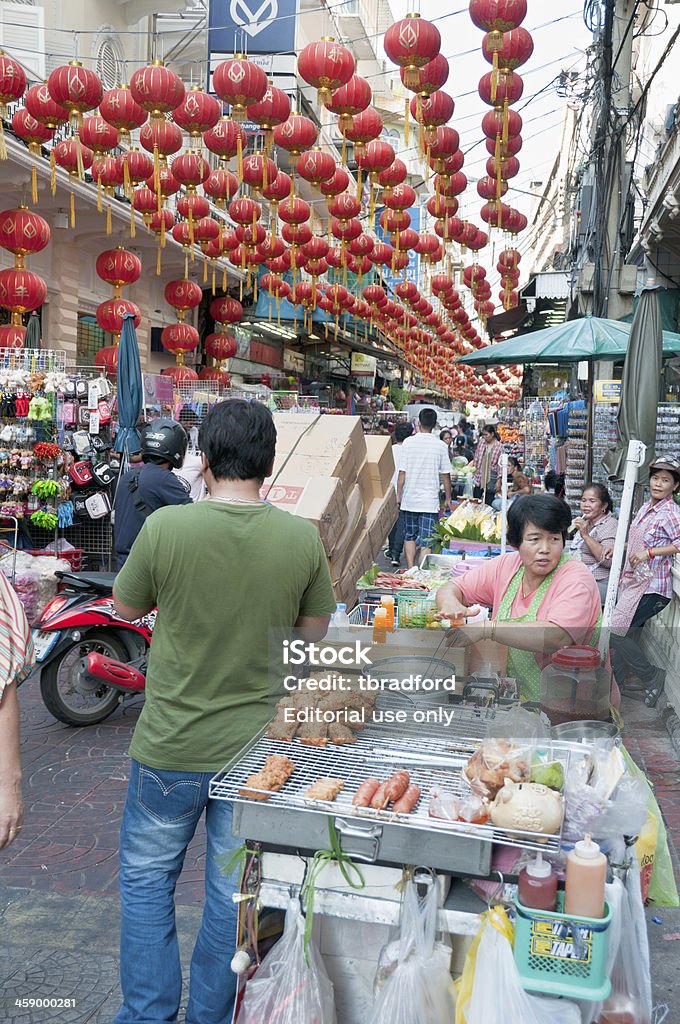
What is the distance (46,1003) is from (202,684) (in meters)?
1.57

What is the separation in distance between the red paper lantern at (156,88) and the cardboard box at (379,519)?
4642mm

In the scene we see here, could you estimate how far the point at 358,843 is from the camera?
2221 mm

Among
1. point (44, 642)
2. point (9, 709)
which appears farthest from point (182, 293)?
point (9, 709)

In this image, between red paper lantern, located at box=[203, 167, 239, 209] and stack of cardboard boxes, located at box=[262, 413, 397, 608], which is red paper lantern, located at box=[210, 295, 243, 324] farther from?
stack of cardboard boxes, located at box=[262, 413, 397, 608]

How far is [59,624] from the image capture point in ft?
20.7

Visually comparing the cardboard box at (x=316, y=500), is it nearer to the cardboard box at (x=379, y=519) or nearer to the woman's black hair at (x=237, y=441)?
the cardboard box at (x=379, y=519)

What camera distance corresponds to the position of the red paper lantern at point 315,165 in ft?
33.7

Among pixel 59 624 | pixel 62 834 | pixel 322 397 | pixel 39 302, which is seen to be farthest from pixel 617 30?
pixel 322 397

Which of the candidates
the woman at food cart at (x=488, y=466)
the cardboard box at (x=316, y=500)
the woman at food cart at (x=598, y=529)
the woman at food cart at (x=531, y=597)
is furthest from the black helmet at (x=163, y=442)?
Result: the woman at food cart at (x=488, y=466)

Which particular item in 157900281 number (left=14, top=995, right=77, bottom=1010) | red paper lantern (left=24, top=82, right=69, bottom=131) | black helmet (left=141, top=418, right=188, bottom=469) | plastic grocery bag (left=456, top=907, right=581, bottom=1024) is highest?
red paper lantern (left=24, top=82, right=69, bottom=131)

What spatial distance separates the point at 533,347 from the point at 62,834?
22.3 feet

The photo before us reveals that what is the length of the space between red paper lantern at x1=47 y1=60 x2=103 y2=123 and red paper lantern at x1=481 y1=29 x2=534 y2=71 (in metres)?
3.98

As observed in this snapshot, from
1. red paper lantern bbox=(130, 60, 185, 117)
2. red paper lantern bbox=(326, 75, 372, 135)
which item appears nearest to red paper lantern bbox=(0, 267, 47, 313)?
red paper lantern bbox=(130, 60, 185, 117)

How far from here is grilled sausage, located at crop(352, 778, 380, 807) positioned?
223 centimetres
